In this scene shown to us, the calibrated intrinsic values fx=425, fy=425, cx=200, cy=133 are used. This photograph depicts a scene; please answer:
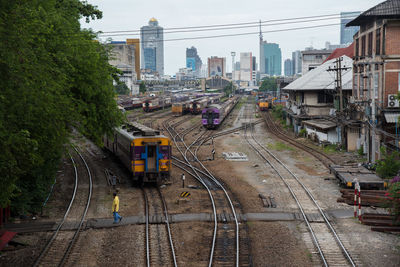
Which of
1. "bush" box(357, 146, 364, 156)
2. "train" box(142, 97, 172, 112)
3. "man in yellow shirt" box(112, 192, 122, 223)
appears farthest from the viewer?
"train" box(142, 97, 172, 112)

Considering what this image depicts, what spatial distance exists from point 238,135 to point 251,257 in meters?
32.4

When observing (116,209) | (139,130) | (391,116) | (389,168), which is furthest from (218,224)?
(391,116)

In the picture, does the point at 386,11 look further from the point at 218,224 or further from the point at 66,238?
the point at 66,238

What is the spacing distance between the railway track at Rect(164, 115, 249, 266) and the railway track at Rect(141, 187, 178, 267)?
127cm

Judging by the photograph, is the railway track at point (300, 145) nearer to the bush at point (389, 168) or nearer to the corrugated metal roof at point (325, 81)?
the bush at point (389, 168)

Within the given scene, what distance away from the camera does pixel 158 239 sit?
544 inches

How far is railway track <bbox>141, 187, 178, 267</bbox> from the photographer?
1207 cm

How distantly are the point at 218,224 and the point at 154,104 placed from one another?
61.3m

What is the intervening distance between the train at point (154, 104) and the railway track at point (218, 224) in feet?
145

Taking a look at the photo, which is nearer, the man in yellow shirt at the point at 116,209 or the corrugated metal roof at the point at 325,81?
the man in yellow shirt at the point at 116,209

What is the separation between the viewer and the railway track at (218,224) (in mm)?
12188

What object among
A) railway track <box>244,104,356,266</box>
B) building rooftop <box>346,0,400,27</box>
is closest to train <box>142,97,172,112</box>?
railway track <box>244,104,356,266</box>

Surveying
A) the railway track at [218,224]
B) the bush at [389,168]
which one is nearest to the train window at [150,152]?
the railway track at [218,224]

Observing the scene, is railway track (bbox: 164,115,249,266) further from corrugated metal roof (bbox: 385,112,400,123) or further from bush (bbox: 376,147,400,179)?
corrugated metal roof (bbox: 385,112,400,123)
